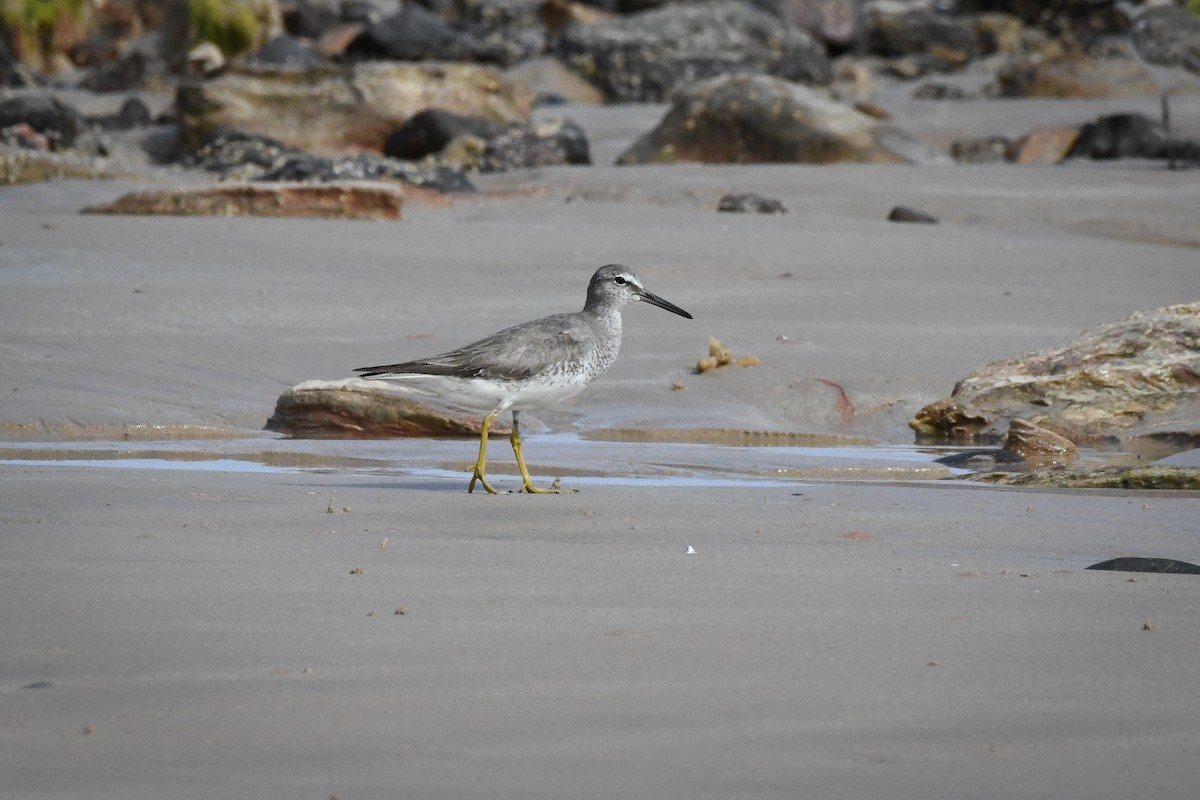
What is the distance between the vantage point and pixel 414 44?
103ft

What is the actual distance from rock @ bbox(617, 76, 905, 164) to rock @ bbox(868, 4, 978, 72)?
649 inches

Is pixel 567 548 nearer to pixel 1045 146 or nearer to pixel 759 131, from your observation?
pixel 759 131

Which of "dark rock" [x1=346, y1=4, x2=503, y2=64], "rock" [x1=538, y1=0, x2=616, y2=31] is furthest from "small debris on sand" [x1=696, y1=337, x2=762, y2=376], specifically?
"rock" [x1=538, y1=0, x2=616, y2=31]

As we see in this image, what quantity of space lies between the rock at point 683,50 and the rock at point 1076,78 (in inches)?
165

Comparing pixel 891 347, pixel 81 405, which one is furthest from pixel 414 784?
pixel 891 347

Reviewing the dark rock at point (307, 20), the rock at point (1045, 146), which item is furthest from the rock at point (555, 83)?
the dark rock at point (307, 20)

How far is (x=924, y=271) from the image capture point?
11.1 metres

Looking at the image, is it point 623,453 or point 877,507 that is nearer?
point 877,507

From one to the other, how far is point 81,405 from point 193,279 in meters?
2.46

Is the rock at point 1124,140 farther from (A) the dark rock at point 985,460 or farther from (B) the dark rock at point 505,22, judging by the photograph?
(B) the dark rock at point 505,22

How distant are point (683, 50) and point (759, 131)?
987cm

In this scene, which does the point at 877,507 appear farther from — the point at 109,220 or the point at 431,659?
the point at 109,220

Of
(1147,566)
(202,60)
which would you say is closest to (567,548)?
(1147,566)

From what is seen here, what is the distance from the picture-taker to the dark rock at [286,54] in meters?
29.3
